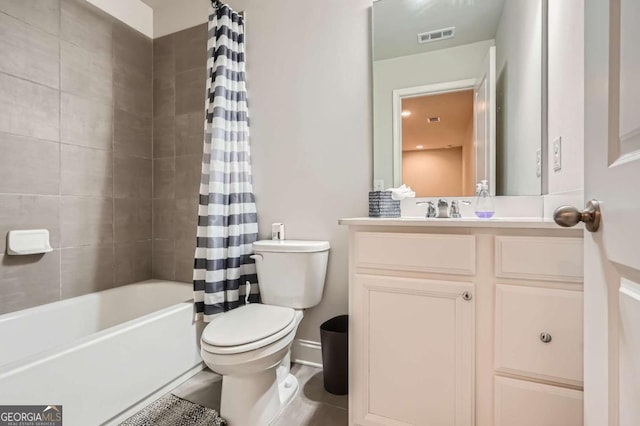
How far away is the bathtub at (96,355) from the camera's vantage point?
1.07m

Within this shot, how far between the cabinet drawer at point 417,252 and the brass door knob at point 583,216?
1.60 ft

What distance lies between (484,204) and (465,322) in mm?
623

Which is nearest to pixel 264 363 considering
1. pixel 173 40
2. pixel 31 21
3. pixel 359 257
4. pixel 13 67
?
pixel 359 257

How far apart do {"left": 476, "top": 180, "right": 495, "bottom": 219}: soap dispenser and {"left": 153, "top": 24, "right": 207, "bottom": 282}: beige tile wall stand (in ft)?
6.10

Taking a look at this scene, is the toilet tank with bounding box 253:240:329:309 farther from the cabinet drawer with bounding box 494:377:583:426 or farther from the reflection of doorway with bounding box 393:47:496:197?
the cabinet drawer with bounding box 494:377:583:426

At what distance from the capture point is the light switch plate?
1.16m

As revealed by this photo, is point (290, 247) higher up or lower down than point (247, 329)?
higher up

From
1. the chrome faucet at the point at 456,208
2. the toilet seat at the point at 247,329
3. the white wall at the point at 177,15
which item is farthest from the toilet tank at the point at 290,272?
the white wall at the point at 177,15

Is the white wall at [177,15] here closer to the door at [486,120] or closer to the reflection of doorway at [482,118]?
the reflection of doorway at [482,118]

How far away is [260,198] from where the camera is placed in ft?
6.45

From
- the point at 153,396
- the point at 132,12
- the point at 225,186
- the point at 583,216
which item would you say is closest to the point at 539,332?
the point at 583,216

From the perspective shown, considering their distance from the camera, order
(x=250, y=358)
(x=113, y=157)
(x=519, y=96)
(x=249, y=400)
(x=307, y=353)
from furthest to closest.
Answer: (x=113, y=157)
(x=307, y=353)
(x=519, y=96)
(x=249, y=400)
(x=250, y=358)

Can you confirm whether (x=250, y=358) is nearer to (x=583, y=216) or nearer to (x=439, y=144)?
(x=583, y=216)

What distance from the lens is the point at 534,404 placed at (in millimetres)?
949
